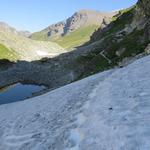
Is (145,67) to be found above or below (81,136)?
above

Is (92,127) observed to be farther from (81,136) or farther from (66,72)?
(66,72)

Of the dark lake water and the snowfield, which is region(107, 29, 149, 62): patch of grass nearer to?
the dark lake water

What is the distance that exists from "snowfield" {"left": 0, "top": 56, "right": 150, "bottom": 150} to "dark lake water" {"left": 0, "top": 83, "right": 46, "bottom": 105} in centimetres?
4221

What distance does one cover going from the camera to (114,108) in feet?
62.2

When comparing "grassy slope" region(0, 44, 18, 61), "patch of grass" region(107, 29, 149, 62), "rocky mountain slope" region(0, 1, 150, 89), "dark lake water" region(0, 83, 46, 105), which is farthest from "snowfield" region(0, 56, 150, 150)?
"grassy slope" region(0, 44, 18, 61)

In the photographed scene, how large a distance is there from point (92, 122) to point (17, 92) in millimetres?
57952

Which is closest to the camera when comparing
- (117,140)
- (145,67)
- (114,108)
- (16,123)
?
(117,140)

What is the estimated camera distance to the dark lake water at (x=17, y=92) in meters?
67.2

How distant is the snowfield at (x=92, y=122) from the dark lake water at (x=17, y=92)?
4221cm

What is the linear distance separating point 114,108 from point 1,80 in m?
76.6

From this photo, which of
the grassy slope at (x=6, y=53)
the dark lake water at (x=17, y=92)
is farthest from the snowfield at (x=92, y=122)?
the grassy slope at (x=6, y=53)

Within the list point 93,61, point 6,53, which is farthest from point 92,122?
point 6,53

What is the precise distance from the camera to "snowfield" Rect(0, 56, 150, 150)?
15.2 meters

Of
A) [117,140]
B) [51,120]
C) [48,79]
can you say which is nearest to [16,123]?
[51,120]
